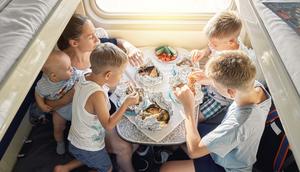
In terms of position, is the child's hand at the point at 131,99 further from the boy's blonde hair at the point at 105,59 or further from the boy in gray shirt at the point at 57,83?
the boy in gray shirt at the point at 57,83

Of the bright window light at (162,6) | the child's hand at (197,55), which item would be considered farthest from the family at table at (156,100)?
the bright window light at (162,6)

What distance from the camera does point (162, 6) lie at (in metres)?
2.73

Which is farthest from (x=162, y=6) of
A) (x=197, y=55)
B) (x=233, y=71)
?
(x=233, y=71)

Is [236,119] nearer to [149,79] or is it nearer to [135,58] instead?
[149,79]

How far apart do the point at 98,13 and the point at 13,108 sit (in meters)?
1.60

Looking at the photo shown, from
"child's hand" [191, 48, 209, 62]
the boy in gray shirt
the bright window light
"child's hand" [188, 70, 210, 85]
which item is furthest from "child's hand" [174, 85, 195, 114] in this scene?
the bright window light

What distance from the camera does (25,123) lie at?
Result: 2.46 m

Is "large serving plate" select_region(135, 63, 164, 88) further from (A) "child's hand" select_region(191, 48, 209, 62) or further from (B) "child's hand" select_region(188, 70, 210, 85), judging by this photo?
(A) "child's hand" select_region(191, 48, 209, 62)

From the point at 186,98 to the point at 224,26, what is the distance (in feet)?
1.90

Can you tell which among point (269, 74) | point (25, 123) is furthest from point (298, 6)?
point (25, 123)

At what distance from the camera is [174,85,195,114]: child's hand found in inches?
71.1

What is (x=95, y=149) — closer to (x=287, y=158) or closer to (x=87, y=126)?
(x=87, y=126)

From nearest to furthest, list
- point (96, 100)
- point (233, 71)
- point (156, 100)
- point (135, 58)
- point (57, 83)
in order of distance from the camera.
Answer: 1. point (233, 71)
2. point (96, 100)
3. point (156, 100)
4. point (57, 83)
5. point (135, 58)

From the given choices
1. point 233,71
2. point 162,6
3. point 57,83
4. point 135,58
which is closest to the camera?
point 233,71
